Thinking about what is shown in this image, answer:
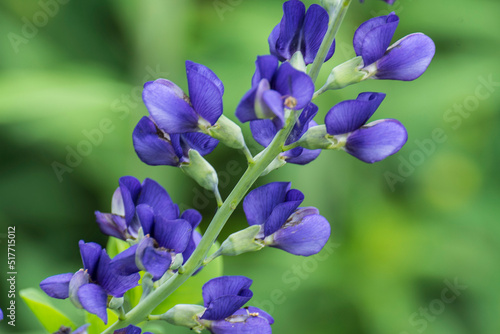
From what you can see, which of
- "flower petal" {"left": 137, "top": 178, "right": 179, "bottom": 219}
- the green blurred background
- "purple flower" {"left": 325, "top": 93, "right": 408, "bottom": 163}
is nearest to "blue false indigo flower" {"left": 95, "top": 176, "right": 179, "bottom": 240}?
"flower petal" {"left": 137, "top": 178, "right": 179, "bottom": 219}

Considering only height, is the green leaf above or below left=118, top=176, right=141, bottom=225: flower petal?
below

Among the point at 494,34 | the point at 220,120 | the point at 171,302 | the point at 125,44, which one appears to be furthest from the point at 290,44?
the point at 494,34

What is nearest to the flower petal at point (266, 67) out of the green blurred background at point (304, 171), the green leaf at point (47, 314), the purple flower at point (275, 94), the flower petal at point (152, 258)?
the purple flower at point (275, 94)

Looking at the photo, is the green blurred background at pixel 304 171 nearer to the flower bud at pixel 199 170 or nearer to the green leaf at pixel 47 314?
the green leaf at pixel 47 314

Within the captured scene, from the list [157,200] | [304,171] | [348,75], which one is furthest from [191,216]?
[304,171]

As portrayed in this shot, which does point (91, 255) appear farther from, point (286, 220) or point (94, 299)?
point (286, 220)

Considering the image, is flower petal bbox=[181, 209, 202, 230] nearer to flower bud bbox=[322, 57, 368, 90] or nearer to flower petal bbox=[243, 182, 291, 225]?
flower petal bbox=[243, 182, 291, 225]
